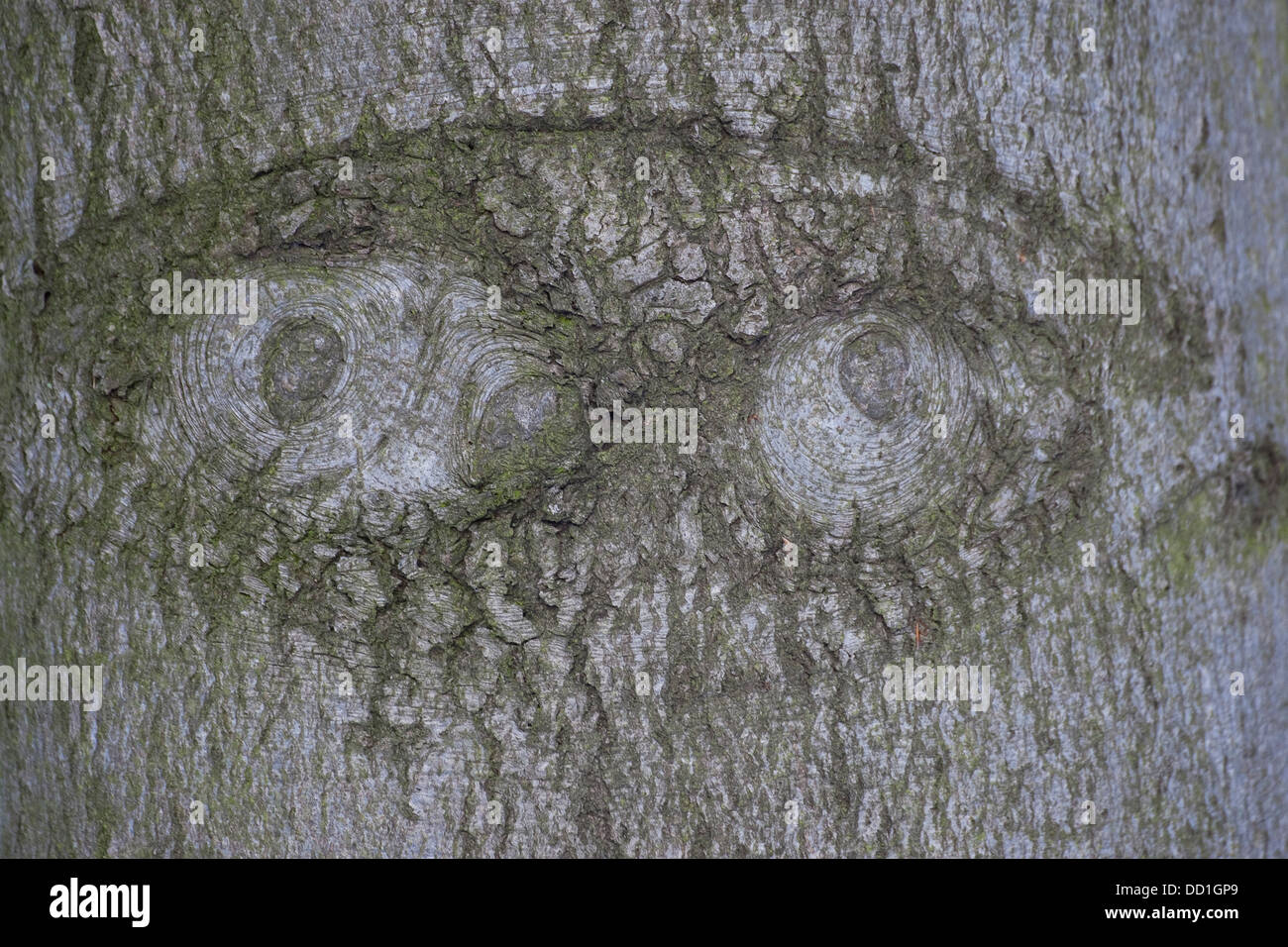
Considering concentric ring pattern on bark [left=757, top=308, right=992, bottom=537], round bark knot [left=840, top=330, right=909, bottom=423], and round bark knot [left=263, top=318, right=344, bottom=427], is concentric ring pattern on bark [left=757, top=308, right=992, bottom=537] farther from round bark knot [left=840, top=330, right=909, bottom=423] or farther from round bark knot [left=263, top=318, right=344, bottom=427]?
round bark knot [left=263, top=318, right=344, bottom=427]

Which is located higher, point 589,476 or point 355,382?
point 355,382

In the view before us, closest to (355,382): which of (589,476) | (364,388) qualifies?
(364,388)

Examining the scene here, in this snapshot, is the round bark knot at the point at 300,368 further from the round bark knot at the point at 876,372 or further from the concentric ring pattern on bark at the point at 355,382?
the round bark knot at the point at 876,372

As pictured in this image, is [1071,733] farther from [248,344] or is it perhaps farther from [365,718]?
[248,344]

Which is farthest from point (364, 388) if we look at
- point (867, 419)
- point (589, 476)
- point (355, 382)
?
point (867, 419)

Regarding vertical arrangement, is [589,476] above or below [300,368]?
below

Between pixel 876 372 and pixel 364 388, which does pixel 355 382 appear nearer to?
pixel 364 388

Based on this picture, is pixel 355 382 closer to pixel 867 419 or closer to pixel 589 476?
pixel 589 476
